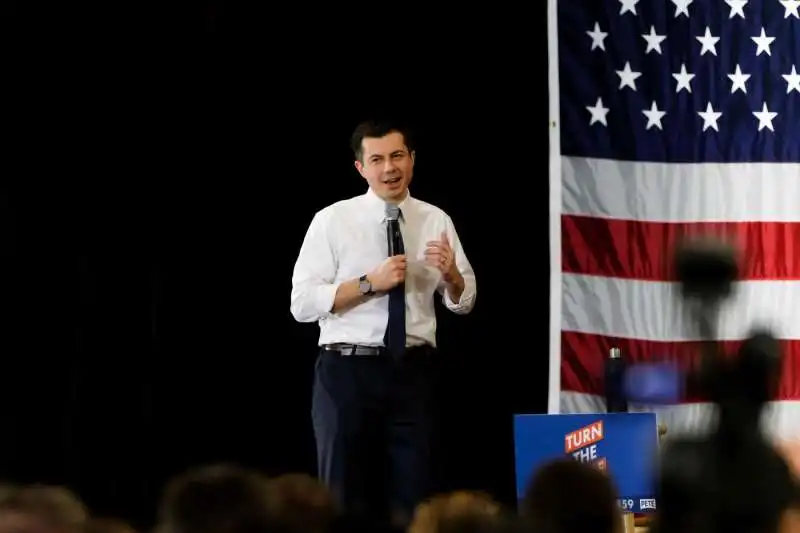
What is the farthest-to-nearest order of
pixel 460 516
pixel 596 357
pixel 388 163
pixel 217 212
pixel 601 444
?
pixel 596 357 < pixel 217 212 < pixel 388 163 < pixel 601 444 < pixel 460 516

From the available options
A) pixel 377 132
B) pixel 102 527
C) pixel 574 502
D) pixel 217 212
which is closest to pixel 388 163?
pixel 377 132

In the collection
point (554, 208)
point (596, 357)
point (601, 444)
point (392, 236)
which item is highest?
point (554, 208)

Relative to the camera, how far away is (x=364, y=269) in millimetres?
4195

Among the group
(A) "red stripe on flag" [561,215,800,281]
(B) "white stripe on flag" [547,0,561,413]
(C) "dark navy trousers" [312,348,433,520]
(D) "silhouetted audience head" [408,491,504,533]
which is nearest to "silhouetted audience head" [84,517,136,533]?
(D) "silhouetted audience head" [408,491,504,533]

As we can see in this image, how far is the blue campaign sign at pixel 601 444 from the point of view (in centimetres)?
371

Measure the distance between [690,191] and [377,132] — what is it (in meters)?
1.69

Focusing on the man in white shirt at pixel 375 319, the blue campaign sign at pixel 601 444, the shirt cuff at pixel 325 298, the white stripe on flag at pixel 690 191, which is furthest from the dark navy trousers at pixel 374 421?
the white stripe on flag at pixel 690 191

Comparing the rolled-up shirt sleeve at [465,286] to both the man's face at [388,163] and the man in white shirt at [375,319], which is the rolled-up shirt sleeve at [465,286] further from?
the man's face at [388,163]

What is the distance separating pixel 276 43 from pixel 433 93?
69 centimetres

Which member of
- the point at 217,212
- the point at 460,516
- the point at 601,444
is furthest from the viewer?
the point at 217,212

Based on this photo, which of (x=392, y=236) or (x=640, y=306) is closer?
(x=392, y=236)

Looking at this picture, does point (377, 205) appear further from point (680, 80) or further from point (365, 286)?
point (680, 80)

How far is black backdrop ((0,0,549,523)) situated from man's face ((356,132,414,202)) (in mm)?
814

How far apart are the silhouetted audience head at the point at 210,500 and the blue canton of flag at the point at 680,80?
12.0 ft
